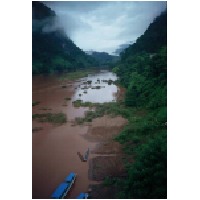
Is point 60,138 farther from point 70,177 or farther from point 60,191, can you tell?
point 60,191

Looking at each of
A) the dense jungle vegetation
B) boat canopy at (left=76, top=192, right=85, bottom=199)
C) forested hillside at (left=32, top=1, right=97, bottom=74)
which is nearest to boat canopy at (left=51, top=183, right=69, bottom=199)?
boat canopy at (left=76, top=192, right=85, bottom=199)

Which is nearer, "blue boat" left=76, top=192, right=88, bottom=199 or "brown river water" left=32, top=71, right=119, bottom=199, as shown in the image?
"blue boat" left=76, top=192, right=88, bottom=199

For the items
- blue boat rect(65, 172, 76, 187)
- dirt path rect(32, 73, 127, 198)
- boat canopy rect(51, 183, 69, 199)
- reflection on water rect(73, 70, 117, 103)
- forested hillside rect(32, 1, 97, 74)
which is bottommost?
boat canopy rect(51, 183, 69, 199)

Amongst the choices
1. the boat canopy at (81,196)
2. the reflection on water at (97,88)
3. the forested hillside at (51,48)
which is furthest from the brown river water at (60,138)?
the forested hillside at (51,48)

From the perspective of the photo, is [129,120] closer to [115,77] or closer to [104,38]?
[115,77]

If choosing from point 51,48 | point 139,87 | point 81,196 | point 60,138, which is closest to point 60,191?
point 81,196

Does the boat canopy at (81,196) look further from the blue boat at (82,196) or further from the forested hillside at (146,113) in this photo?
the forested hillside at (146,113)

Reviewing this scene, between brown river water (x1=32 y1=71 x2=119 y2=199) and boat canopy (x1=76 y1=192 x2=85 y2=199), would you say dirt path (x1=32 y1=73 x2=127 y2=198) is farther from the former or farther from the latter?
boat canopy (x1=76 y1=192 x2=85 y2=199)
